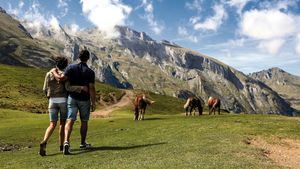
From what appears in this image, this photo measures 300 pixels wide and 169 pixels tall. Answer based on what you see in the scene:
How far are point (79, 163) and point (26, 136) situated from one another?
62.9 feet

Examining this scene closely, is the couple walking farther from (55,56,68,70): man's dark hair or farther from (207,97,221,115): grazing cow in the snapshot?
(207,97,221,115): grazing cow

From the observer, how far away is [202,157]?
19.5 meters

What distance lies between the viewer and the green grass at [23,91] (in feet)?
292

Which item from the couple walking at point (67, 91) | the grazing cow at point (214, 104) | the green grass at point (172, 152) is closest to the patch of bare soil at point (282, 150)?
the green grass at point (172, 152)

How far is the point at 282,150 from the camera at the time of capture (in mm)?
24031

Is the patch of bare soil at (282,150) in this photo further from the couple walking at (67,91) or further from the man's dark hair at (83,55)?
the man's dark hair at (83,55)

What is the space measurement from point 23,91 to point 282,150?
89878 mm

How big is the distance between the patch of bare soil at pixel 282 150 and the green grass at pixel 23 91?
65.5 metres

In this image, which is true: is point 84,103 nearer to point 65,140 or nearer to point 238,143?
point 65,140

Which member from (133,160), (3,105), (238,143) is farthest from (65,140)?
(3,105)

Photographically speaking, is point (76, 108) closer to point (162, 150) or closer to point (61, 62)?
point (61, 62)

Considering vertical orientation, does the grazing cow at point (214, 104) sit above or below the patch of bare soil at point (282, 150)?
above

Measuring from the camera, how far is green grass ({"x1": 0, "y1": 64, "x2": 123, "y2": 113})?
88.9m

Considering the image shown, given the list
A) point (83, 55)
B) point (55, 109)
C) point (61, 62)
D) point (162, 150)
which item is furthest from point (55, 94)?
point (162, 150)
